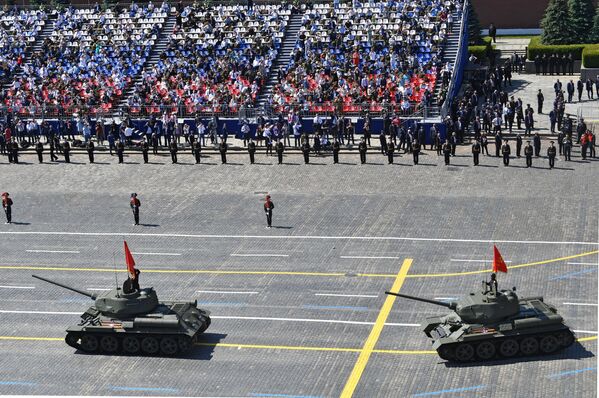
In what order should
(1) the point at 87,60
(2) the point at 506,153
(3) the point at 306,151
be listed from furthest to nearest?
(1) the point at 87,60, (3) the point at 306,151, (2) the point at 506,153

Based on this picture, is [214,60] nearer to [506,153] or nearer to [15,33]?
[15,33]

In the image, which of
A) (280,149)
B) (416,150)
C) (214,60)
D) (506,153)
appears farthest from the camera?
(214,60)

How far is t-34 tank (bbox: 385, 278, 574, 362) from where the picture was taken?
33375 millimetres

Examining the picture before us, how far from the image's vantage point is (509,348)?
33562mm

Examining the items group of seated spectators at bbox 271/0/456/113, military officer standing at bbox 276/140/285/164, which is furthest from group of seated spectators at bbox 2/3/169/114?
military officer standing at bbox 276/140/285/164

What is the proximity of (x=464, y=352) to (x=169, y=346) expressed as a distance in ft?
29.1

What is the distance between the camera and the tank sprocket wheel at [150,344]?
34.9m

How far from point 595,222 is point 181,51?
34966 millimetres

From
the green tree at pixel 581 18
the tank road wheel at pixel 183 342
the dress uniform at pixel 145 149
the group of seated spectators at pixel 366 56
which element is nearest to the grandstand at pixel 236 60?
the group of seated spectators at pixel 366 56

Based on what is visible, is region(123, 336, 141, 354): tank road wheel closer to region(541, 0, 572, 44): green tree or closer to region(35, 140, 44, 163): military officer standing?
region(35, 140, 44, 163): military officer standing

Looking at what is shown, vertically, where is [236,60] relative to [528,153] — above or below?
above

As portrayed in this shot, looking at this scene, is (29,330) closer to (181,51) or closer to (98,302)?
(98,302)

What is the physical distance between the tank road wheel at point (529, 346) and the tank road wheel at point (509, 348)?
0.56ft

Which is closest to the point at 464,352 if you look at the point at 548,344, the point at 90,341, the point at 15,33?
the point at 548,344
